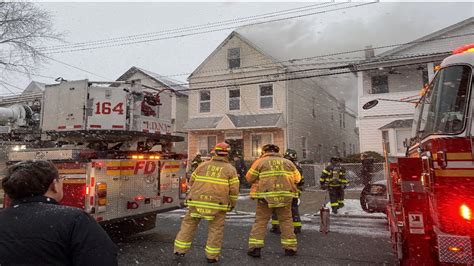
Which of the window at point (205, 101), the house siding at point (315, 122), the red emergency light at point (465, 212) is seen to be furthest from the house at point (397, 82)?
the red emergency light at point (465, 212)

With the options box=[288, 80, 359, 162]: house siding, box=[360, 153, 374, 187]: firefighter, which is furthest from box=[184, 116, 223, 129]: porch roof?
box=[360, 153, 374, 187]: firefighter

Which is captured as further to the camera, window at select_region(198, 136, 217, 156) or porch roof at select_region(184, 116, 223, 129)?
window at select_region(198, 136, 217, 156)

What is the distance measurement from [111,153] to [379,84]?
16.3 meters

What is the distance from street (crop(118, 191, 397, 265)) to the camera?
522cm

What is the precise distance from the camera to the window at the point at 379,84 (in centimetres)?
1892

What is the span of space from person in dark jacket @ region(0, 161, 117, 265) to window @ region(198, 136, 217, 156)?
1943 centimetres

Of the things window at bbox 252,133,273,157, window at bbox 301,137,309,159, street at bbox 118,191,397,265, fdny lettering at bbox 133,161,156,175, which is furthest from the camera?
window at bbox 301,137,309,159

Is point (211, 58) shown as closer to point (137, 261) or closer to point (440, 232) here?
point (137, 261)

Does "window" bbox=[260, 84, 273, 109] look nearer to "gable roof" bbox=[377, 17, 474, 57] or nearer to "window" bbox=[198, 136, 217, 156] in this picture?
"window" bbox=[198, 136, 217, 156]

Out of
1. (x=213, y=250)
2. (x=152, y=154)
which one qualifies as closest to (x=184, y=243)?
(x=213, y=250)

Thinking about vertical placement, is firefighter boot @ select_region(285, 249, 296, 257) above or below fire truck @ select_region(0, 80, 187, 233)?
below

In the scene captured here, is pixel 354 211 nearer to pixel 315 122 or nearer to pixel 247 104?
pixel 247 104

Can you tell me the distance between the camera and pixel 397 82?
1864 cm

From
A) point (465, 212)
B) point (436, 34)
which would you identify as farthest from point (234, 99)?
point (465, 212)
